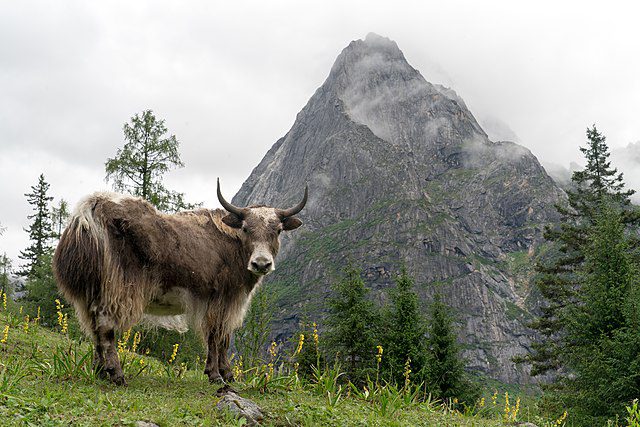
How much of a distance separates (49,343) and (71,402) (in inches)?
236

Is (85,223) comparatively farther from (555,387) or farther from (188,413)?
(555,387)

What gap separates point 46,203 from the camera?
56188mm

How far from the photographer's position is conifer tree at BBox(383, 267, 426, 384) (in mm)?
23109

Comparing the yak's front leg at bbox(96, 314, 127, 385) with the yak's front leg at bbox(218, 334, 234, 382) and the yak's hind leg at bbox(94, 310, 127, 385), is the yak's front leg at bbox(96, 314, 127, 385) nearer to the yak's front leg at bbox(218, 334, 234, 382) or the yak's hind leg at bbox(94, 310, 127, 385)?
the yak's hind leg at bbox(94, 310, 127, 385)

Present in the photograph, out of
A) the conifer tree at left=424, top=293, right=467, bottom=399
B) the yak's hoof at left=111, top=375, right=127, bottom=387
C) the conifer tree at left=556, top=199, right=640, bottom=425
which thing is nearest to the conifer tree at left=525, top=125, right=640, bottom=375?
the conifer tree at left=424, top=293, right=467, bottom=399

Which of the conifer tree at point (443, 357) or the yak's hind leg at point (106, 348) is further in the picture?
the conifer tree at point (443, 357)

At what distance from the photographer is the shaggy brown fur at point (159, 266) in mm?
7039

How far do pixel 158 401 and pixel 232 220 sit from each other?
3.28 m

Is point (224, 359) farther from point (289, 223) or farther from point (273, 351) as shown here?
point (289, 223)

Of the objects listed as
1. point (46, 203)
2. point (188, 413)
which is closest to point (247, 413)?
point (188, 413)

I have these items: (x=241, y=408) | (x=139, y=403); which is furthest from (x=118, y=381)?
(x=241, y=408)

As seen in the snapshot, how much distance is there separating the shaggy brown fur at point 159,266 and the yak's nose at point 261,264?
2 centimetres

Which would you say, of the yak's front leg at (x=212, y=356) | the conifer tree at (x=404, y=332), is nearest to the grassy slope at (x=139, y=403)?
the yak's front leg at (x=212, y=356)

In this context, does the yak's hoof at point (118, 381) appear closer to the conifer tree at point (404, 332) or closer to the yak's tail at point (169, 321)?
the yak's tail at point (169, 321)
